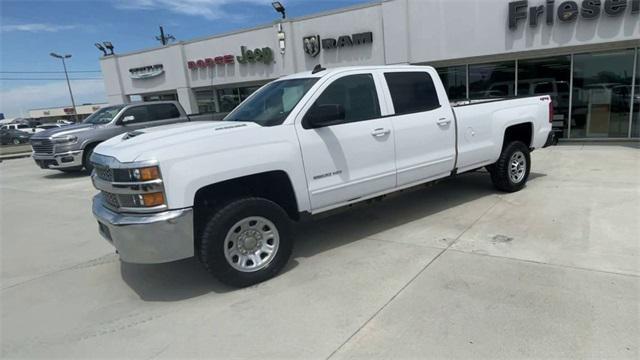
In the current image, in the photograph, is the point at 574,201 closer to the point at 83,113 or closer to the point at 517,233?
the point at 517,233

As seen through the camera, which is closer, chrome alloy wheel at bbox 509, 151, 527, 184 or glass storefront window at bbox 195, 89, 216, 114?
chrome alloy wheel at bbox 509, 151, 527, 184

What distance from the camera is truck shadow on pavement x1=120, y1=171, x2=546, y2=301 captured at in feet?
13.9

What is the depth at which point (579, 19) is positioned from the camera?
420 inches

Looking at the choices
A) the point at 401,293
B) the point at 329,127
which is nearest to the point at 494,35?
the point at 329,127

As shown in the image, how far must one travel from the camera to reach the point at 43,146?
38.2ft

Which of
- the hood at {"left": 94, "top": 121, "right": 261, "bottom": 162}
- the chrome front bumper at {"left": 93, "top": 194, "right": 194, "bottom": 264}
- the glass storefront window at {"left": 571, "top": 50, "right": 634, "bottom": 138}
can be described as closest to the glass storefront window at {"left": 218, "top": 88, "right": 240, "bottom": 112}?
the glass storefront window at {"left": 571, "top": 50, "right": 634, "bottom": 138}

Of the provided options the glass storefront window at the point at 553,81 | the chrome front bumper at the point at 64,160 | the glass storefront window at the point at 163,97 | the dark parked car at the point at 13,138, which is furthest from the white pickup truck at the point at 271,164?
the dark parked car at the point at 13,138

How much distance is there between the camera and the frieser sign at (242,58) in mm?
16438

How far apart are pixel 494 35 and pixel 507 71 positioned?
1.49 meters

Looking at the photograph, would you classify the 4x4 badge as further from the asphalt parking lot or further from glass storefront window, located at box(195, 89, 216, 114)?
the asphalt parking lot

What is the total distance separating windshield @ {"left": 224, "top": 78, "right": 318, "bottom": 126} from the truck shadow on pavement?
5.23 feet

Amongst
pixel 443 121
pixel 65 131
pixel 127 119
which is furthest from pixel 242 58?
pixel 443 121

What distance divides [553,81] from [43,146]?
14585mm

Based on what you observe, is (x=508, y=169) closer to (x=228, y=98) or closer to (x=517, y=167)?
(x=517, y=167)
